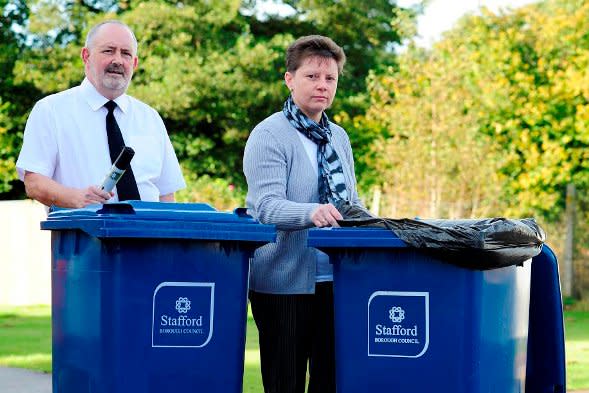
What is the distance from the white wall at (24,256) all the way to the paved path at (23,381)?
434 inches

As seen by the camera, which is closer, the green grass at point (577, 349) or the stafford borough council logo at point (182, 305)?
the stafford borough council logo at point (182, 305)

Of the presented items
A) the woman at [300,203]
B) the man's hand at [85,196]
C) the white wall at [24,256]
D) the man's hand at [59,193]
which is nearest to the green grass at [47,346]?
the white wall at [24,256]

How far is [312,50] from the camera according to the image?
15.4 feet

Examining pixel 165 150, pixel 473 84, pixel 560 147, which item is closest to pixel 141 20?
pixel 473 84

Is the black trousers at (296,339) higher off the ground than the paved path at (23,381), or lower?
higher

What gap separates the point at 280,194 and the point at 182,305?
24.5 inches

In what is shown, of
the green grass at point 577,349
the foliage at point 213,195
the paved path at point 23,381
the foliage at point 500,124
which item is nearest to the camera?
the paved path at point 23,381

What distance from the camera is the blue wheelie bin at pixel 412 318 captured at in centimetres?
425

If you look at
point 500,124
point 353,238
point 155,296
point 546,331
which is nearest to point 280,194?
point 353,238

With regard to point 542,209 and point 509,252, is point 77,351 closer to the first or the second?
point 509,252

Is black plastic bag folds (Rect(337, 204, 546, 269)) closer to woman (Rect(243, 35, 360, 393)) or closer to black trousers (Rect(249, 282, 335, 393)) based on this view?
woman (Rect(243, 35, 360, 393))

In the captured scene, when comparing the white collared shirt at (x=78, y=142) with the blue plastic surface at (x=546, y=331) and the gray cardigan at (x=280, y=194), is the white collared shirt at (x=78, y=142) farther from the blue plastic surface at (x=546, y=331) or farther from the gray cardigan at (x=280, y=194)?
the blue plastic surface at (x=546, y=331)

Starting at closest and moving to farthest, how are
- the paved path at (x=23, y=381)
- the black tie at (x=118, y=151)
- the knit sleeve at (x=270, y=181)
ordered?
1. the knit sleeve at (x=270, y=181)
2. the black tie at (x=118, y=151)
3. the paved path at (x=23, y=381)

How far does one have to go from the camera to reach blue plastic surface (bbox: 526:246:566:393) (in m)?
5.01
